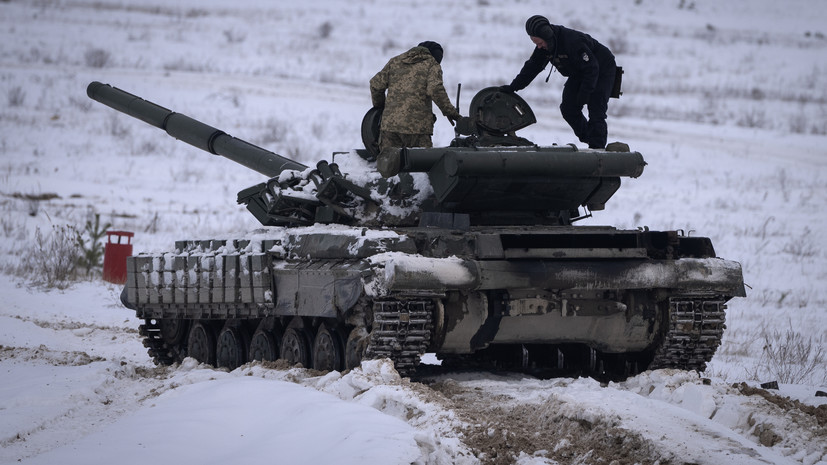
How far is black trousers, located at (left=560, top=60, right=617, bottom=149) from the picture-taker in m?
11.1

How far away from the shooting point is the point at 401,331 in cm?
913

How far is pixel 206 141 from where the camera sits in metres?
13.4

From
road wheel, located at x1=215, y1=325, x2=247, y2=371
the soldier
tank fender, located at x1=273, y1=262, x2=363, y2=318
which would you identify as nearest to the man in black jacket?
the soldier

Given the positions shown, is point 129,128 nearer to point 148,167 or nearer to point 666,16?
point 148,167

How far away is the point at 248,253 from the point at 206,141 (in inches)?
107

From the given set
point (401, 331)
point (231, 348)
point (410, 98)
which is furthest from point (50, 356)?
point (401, 331)

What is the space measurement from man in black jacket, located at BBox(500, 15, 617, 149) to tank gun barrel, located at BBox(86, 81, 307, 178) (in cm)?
260

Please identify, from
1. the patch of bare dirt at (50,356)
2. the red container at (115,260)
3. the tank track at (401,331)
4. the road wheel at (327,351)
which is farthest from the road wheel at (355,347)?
the red container at (115,260)

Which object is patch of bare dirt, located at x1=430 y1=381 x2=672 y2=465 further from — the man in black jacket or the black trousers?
the man in black jacket

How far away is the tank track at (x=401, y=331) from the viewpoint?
905 centimetres

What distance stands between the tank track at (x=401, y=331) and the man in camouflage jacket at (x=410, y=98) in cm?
220

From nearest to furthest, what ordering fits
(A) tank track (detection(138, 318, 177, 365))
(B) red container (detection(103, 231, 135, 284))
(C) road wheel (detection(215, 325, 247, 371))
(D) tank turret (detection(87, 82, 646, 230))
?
(D) tank turret (detection(87, 82, 646, 230)) < (C) road wheel (detection(215, 325, 247, 371)) < (A) tank track (detection(138, 318, 177, 365)) < (B) red container (detection(103, 231, 135, 284))

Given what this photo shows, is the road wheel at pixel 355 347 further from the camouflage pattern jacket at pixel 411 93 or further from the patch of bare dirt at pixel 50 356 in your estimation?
the patch of bare dirt at pixel 50 356

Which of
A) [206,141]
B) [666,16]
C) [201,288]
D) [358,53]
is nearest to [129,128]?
[358,53]
